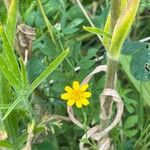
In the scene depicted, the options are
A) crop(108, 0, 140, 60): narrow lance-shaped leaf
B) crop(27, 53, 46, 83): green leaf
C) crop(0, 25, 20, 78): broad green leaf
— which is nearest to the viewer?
crop(108, 0, 140, 60): narrow lance-shaped leaf

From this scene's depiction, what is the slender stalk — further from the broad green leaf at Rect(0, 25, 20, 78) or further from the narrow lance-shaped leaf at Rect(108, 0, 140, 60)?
the broad green leaf at Rect(0, 25, 20, 78)

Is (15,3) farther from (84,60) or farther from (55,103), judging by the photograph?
(55,103)

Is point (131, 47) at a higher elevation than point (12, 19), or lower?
lower

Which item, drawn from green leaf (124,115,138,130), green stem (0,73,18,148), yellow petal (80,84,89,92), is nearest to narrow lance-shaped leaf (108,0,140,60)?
yellow petal (80,84,89,92)

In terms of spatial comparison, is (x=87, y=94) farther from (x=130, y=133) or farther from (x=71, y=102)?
(x=130, y=133)

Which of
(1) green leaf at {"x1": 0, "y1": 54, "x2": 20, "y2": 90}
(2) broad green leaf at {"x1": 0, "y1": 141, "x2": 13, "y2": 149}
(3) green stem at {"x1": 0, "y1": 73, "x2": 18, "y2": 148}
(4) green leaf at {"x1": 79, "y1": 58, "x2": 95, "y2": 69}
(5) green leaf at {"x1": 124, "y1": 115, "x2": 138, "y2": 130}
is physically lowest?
(5) green leaf at {"x1": 124, "y1": 115, "x2": 138, "y2": 130}

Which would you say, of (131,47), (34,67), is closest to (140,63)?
(131,47)

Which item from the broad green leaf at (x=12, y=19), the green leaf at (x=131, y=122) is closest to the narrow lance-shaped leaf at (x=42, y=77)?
the broad green leaf at (x=12, y=19)
